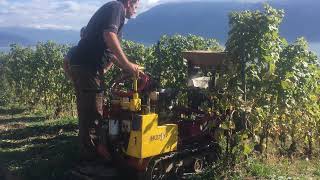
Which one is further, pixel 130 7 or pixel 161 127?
pixel 130 7

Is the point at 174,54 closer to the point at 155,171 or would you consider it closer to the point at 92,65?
the point at 92,65

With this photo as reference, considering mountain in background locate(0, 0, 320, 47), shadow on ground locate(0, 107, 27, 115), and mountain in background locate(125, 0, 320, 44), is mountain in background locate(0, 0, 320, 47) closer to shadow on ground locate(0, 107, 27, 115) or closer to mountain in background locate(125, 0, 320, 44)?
mountain in background locate(125, 0, 320, 44)

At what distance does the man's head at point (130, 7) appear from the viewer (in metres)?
6.79

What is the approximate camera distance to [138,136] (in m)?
6.19

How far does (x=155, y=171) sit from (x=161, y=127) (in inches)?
21.7

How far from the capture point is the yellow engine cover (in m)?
6.17

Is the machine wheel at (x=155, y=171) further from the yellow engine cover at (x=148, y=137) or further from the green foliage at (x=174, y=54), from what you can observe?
the green foliage at (x=174, y=54)

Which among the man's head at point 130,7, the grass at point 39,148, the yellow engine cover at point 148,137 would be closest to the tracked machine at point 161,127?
Answer: the yellow engine cover at point 148,137

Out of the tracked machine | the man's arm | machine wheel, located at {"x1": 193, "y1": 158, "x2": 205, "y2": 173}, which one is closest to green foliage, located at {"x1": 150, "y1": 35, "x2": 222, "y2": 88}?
the tracked machine

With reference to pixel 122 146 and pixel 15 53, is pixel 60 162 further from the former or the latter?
pixel 15 53

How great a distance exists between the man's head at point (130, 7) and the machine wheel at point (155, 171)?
1872mm

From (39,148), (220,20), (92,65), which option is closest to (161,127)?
(92,65)

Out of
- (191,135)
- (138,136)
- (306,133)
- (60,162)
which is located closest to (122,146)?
(138,136)

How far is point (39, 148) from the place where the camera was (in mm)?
8977
